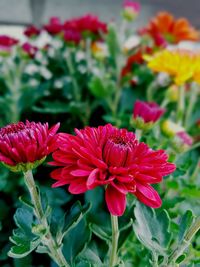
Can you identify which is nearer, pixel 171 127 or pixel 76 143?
pixel 76 143

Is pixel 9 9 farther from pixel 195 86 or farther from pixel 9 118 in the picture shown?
pixel 195 86

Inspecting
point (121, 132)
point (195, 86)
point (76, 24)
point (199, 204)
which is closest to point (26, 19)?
point (76, 24)

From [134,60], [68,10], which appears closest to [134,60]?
[134,60]

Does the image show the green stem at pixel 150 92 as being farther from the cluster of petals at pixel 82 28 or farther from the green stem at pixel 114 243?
the green stem at pixel 114 243

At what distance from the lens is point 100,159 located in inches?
11.1

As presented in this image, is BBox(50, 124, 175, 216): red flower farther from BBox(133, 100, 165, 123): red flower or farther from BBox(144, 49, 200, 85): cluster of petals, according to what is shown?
BBox(144, 49, 200, 85): cluster of petals

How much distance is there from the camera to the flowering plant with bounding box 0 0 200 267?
0.91 feet

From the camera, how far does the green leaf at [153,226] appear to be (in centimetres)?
34

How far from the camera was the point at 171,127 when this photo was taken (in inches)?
23.6

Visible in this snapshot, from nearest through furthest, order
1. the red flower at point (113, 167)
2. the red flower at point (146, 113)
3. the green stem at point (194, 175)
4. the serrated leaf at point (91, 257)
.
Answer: the red flower at point (113, 167), the serrated leaf at point (91, 257), the red flower at point (146, 113), the green stem at point (194, 175)

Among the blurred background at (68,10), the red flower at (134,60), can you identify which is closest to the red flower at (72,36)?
the red flower at (134,60)

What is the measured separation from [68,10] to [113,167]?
1272mm

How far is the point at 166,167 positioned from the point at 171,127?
33cm

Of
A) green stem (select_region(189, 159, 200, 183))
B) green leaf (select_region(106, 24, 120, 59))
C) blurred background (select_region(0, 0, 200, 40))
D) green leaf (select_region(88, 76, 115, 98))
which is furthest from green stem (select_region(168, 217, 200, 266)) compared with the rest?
blurred background (select_region(0, 0, 200, 40))
